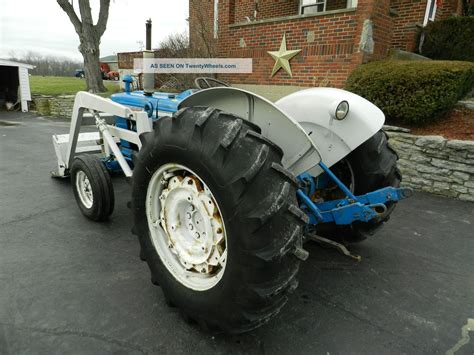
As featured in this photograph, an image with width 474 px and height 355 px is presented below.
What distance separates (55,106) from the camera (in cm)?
1322

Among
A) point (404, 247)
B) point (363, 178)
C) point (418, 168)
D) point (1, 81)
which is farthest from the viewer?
point (1, 81)

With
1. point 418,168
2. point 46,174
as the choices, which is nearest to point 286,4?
point 418,168

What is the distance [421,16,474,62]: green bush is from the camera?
6.55 m

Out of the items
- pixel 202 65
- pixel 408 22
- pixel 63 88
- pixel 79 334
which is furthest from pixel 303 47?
pixel 63 88

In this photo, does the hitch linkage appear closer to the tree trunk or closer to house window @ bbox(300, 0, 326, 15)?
house window @ bbox(300, 0, 326, 15)

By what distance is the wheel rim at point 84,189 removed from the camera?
339 centimetres

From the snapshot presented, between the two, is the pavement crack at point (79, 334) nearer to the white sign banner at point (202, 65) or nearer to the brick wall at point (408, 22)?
the white sign banner at point (202, 65)

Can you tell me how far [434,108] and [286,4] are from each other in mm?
7120

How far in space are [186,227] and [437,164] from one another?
397cm

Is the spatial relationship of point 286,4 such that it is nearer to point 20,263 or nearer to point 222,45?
point 222,45

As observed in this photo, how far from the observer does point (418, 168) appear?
465 cm

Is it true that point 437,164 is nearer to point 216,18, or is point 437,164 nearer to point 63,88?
point 216,18

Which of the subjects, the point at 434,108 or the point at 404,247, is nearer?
the point at 404,247

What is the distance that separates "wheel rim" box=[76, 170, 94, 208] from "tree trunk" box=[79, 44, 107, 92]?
39.3ft
